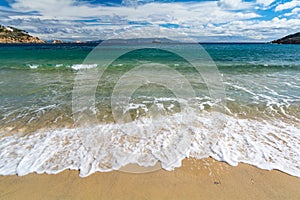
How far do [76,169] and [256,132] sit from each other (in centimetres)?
519

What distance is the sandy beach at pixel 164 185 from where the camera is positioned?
11.3 ft

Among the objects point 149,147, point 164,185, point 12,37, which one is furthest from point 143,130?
point 12,37

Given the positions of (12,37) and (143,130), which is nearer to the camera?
(143,130)

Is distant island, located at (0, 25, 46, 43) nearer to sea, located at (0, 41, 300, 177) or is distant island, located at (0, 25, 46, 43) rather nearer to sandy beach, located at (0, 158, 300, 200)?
sea, located at (0, 41, 300, 177)

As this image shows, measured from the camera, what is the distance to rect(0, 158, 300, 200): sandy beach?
3.44 meters

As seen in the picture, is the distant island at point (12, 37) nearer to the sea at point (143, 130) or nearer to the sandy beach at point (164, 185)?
the sea at point (143, 130)

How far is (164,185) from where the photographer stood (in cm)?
367

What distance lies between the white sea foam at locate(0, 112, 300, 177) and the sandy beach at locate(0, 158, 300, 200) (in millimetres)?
228

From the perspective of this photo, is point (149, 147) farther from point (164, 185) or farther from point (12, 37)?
point (12, 37)

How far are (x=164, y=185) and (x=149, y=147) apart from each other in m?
1.35

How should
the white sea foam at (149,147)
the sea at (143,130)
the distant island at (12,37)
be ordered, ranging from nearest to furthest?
the white sea foam at (149,147)
the sea at (143,130)
the distant island at (12,37)

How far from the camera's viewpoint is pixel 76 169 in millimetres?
4098

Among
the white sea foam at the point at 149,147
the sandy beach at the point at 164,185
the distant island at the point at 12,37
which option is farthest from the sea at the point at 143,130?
the distant island at the point at 12,37

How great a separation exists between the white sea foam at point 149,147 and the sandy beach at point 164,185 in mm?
228
